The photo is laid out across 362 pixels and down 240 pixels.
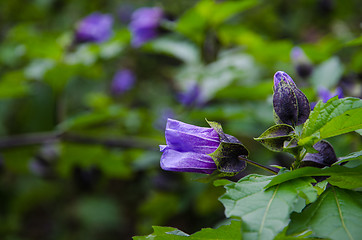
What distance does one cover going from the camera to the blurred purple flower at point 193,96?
2.34 m

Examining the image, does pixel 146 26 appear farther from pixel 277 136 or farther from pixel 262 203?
pixel 262 203

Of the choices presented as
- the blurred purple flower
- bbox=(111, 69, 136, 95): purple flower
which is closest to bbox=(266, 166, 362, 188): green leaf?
the blurred purple flower

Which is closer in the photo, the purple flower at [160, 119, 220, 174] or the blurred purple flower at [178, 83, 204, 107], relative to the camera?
the purple flower at [160, 119, 220, 174]

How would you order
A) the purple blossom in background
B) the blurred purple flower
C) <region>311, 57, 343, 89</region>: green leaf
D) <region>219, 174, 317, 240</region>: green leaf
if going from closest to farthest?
<region>219, 174, 317, 240</region>: green leaf, <region>311, 57, 343, 89</region>: green leaf, the blurred purple flower, the purple blossom in background

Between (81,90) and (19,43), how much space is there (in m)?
1.45

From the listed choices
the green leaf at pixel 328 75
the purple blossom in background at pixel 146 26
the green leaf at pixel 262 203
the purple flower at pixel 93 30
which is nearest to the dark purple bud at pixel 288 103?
the green leaf at pixel 262 203

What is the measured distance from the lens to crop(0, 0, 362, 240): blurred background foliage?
214cm

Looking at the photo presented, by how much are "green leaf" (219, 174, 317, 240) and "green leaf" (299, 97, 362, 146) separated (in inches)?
3.7

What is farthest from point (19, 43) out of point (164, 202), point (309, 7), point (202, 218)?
point (309, 7)

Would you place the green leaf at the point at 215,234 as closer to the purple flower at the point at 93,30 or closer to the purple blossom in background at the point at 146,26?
the purple blossom in background at the point at 146,26

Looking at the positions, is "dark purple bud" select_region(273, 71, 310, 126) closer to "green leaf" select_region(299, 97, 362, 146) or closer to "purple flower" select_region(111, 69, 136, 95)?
"green leaf" select_region(299, 97, 362, 146)

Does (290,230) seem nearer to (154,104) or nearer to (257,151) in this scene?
(257,151)

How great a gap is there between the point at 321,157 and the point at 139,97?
9.71ft

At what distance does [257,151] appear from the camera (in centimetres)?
253
